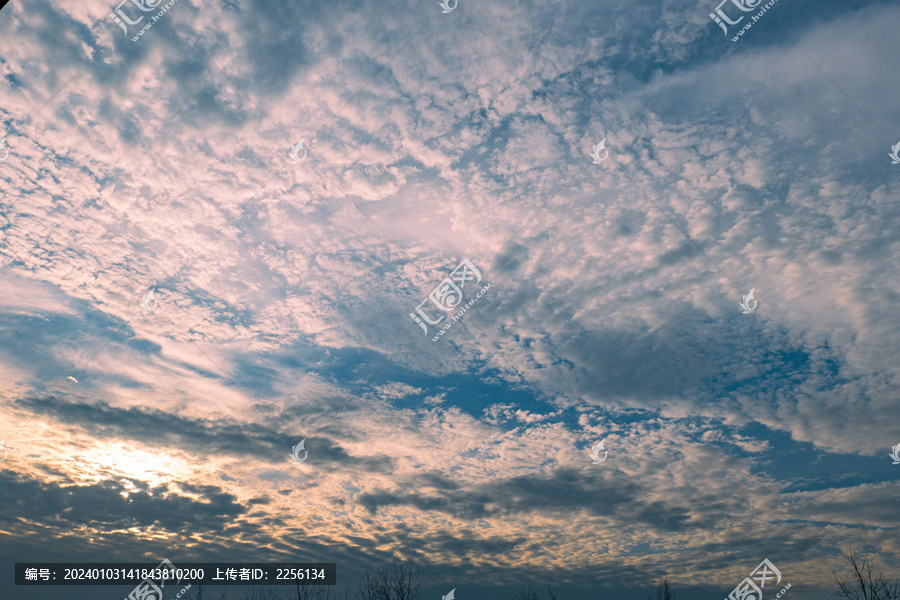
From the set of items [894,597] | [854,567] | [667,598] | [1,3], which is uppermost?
[1,3]

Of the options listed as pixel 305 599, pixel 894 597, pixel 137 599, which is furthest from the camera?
pixel 305 599

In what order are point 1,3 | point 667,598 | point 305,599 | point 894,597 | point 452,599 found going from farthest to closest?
point 667,598 < point 305,599 < point 894,597 < point 452,599 < point 1,3

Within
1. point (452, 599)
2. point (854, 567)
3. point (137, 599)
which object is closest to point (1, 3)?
point (452, 599)

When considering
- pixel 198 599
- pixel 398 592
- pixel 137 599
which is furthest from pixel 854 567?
pixel 198 599

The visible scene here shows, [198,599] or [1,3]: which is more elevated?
[1,3]

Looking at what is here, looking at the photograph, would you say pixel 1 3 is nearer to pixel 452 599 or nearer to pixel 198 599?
pixel 452 599

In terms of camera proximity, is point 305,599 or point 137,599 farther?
point 305,599

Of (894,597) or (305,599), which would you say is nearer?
(894,597)

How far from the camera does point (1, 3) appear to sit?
291 cm

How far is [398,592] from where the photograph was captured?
52.1 metres

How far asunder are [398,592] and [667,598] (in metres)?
31.0

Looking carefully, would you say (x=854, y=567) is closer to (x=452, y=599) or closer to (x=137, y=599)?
(x=452, y=599)

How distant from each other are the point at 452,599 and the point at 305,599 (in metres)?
33.2

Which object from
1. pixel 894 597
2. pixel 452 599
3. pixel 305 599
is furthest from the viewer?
pixel 305 599
